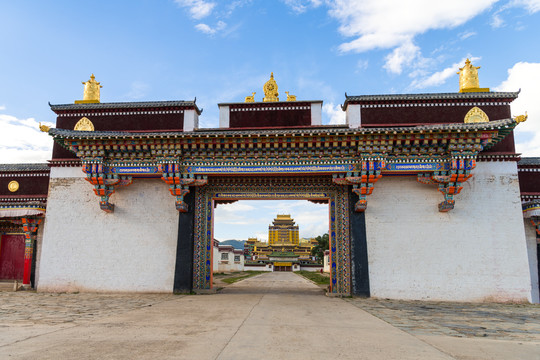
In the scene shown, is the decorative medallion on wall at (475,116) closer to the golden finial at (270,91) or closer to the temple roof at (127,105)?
the golden finial at (270,91)

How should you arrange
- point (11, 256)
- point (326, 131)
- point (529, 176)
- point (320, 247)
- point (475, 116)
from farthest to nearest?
point (320, 247) → point (11, 256) → point (529, 176) → point (475, 116) → point (326, 131)

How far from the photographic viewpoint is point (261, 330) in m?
6.20

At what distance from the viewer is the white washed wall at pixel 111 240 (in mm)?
12703

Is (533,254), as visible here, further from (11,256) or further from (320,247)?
(320,247)

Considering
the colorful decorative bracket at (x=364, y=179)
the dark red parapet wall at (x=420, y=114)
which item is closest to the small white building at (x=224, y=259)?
the colorful decorative bracket at (x=364, y=179)

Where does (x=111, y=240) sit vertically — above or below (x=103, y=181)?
below

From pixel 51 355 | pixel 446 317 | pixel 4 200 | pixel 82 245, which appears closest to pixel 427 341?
pixel 446 317

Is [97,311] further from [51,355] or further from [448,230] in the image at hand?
[448,230]

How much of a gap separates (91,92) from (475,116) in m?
14.4

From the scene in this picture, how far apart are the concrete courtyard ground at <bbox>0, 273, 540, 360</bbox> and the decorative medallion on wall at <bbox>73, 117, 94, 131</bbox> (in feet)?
20.6

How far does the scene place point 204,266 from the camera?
12805mm

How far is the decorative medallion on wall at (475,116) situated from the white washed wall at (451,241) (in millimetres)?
1539

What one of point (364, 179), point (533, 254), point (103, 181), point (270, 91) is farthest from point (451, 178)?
point (103, 181)

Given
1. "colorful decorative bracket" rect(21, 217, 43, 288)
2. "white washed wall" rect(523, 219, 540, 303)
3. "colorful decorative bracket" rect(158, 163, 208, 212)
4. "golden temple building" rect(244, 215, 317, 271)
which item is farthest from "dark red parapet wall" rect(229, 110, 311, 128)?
"golden temple building" rect(244, 215, 317, 271)
